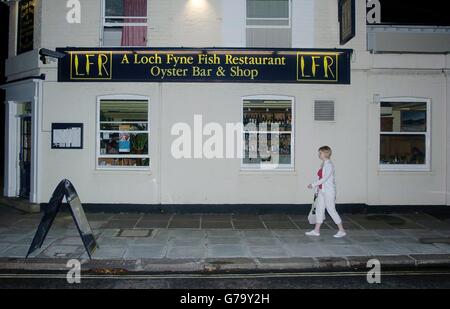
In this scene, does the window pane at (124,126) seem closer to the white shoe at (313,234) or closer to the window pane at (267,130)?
the window pane at (267,130)

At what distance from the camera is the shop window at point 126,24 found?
11375mm

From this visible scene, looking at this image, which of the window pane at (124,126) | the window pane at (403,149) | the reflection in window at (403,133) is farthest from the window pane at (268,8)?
the window pane at (403,149)

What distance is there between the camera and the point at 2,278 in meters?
6.25

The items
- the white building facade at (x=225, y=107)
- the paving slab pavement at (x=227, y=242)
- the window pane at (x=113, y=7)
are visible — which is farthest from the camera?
the window pane at (x=113, y=7)

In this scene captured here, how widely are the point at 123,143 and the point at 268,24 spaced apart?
5163 millimetres

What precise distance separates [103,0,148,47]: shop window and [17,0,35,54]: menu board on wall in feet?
7.33

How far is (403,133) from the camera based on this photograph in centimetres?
1162

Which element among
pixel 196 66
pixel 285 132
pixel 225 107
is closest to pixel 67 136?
pixel 196 66

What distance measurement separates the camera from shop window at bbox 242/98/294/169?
37.3 feet

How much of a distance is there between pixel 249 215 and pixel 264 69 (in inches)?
153

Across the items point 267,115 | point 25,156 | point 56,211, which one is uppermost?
point 267,115

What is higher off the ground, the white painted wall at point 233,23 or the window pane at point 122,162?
the white painted wall at point 233,23

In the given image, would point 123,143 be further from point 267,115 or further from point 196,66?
point 267,115

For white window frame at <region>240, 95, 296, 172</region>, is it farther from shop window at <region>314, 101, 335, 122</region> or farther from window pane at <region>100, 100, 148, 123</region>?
window pane at <region>100, 100, 148, 123</region>
